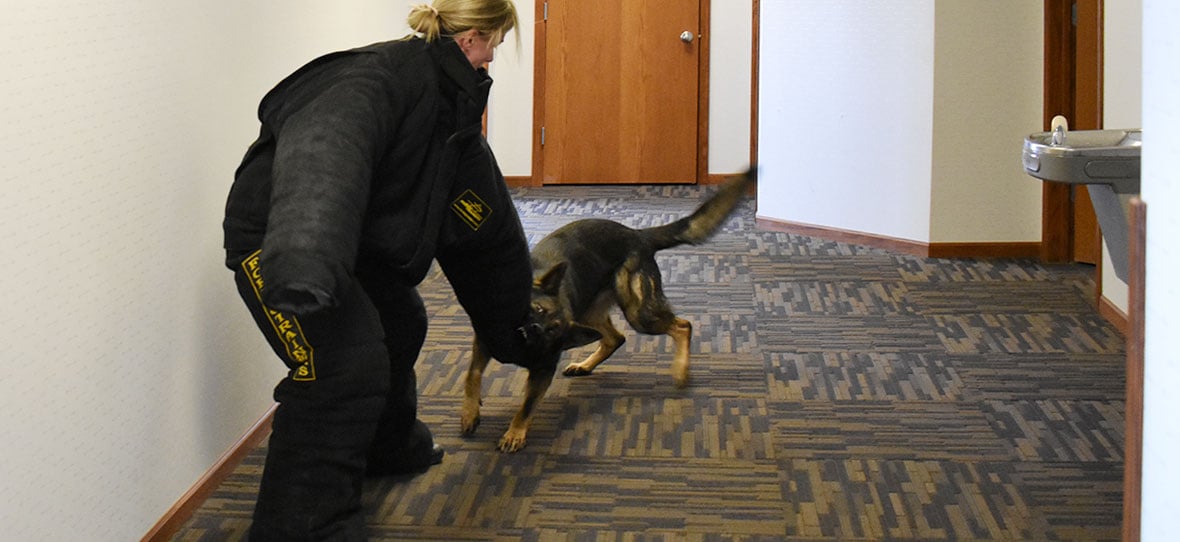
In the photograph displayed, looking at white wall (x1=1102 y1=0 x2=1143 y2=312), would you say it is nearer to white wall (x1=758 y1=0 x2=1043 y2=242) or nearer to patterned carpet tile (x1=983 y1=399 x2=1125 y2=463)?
white wall (x1=758 y1=0 x2=1043 y2=242)

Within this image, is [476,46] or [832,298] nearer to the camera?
[476,46]

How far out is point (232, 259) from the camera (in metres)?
2.67

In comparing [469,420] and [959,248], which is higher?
[959,248]

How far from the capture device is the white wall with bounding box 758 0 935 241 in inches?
252

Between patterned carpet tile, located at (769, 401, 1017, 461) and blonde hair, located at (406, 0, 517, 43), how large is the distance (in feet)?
4.79

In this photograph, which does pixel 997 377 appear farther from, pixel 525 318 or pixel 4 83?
pixel 4 83

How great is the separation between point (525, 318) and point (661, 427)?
0.64 metres

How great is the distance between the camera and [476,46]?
2.92 m

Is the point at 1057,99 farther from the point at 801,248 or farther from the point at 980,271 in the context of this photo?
the point at 801,248

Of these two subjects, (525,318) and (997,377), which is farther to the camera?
(997,377)

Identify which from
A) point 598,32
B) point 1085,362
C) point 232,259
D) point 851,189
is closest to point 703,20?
point 598,32

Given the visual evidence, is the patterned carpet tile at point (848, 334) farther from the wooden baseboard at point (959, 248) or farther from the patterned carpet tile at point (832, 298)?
the wooden baseboard at point (959, 248)

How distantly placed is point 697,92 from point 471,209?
6.03 metres

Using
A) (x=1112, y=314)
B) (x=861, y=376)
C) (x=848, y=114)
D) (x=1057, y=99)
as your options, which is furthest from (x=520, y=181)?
(x=861, y=376)
